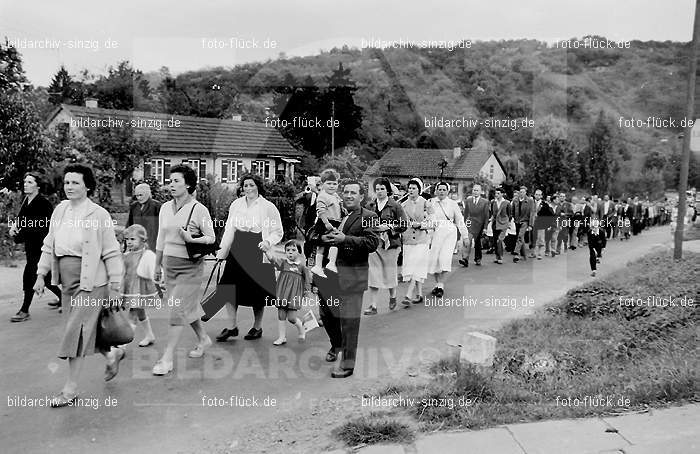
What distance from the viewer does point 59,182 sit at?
15.5m

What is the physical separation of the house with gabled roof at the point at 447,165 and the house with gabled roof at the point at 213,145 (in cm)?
1045

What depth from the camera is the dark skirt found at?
721 centimetres

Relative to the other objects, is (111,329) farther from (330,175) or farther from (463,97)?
(463,97)

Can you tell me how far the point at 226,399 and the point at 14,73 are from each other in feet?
45.7

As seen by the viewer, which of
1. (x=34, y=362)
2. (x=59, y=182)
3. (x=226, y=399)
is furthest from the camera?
(x=59, y=182)

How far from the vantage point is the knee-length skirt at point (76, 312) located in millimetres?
5355

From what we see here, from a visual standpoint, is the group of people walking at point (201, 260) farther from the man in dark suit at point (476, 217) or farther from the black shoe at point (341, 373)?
the man in dark suit at point (476, 217)

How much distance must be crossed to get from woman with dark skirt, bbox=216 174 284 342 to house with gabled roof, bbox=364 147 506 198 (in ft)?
137

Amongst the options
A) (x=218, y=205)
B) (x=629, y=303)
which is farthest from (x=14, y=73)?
(x=629, y=303)

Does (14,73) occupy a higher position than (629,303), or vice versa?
(14,73)

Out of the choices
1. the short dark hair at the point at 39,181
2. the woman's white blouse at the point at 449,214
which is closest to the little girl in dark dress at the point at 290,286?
the short dark hair at the point at 39,181

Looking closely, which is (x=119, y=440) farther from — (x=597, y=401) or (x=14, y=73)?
(x=14, y=73)

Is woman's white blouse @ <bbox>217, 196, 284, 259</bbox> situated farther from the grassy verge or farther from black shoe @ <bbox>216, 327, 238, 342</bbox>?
the grassy verge

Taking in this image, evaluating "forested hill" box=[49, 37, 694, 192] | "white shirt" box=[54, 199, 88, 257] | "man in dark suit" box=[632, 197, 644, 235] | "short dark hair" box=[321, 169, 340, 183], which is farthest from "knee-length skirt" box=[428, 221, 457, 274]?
"forested hill" box=[49, 37, 694, 192]
